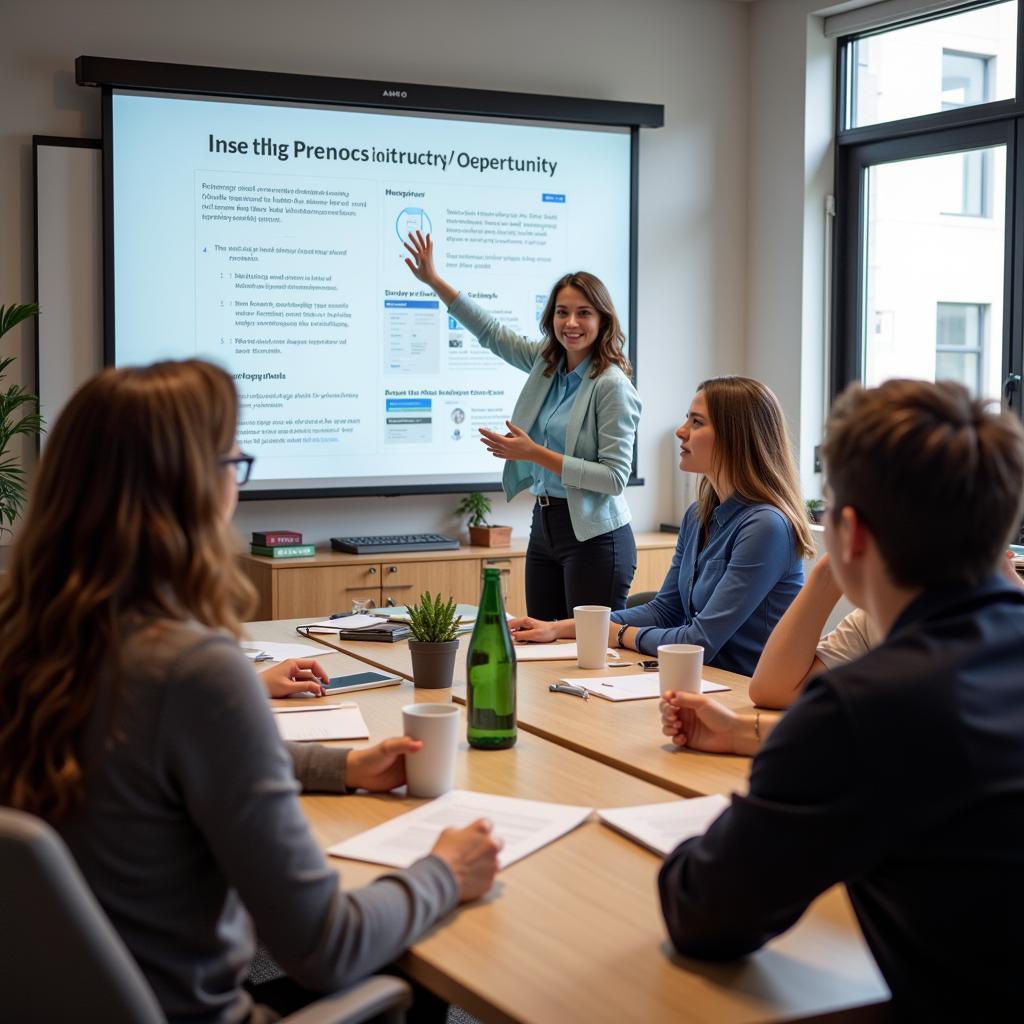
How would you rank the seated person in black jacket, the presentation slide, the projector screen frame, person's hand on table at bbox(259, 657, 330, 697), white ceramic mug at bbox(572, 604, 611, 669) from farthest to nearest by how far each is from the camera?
the presentation slide
the projector screen frame
white ceramic mug at bbox(572, 604, 611, 669)
person's hand on table at bbox(259, 657, 330, 697)
the seated person in black jacket

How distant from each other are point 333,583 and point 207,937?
11.5 feet

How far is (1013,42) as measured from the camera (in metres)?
4.76

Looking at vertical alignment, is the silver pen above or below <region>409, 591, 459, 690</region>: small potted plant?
below

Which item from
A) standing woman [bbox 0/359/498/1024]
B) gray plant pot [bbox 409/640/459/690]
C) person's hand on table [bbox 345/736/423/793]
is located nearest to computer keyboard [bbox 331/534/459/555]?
gray plant pot [bbox 409/640/459/690]

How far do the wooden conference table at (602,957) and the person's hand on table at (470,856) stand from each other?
21 millimetres

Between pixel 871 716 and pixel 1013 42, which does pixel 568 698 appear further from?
pixel 1013 42

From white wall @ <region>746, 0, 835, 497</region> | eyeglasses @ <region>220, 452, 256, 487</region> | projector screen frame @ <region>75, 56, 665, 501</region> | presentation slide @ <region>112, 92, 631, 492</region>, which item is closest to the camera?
eyeglasses @ <region>220, 452, 256, 487</region>

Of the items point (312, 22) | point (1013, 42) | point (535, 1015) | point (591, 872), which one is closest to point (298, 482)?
point (312, 22)

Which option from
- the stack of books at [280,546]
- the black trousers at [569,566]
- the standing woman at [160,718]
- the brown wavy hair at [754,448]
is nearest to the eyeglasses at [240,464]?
the standing woman at [160,718]

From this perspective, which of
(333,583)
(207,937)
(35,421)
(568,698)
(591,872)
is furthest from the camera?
(333,583)

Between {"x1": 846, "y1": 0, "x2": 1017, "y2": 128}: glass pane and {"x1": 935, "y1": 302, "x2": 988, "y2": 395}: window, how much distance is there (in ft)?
2.64

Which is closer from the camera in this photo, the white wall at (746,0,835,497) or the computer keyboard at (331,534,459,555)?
the computer keyboard at (331,534,459,555)

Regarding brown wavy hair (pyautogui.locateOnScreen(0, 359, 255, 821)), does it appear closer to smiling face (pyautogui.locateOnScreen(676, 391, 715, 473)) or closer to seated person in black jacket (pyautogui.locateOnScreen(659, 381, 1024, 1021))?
seated person in black jacket (pyautogui.locateOnScreen(659, 381, 1024, 1021))

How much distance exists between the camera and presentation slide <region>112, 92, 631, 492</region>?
4.66m
